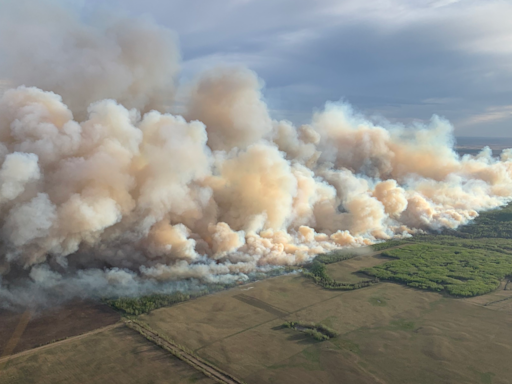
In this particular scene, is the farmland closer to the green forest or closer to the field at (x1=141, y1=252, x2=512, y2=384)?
the field at (x1=141, y1=252, x2=512, y2=384)

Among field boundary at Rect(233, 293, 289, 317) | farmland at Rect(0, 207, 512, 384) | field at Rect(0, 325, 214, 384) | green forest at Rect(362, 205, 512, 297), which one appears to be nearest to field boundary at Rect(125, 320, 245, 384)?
farmland at Rect(0, 207, 512, 384)

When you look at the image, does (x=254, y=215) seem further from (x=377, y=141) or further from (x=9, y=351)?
(x=377, y=141)

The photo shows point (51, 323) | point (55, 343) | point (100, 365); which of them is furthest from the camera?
point (51, 323)

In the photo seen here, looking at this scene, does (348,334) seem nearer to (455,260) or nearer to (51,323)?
(51,323)

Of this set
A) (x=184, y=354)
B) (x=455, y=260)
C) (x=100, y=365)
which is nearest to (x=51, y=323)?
(x=100, y=365)

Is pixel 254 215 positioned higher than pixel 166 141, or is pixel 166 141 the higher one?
pixel 166 141

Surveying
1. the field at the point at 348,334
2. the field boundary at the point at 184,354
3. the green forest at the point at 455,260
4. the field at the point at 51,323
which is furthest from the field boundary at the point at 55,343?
the green forest at the point at 455,260

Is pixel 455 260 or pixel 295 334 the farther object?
pixel 455 260

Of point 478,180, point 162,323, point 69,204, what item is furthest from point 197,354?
point 478,180

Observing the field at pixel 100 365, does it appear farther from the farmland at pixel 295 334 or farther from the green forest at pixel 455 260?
the green forest at pixel 455 260
